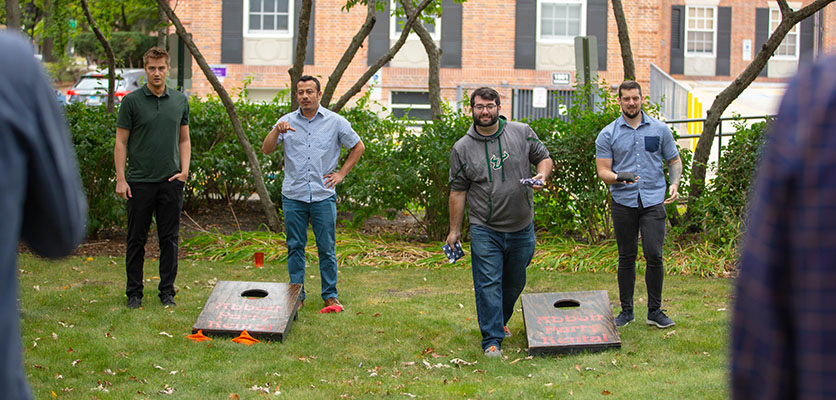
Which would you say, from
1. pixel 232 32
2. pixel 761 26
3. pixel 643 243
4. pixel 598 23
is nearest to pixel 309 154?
pixel 643 243

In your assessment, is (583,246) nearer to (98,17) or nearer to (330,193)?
(330,193)

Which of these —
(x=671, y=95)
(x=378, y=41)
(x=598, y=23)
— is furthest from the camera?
(x=598, y=23)

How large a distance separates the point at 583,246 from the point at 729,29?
89.2ft

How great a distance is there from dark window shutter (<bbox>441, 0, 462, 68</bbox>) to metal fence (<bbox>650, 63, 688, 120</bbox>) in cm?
637

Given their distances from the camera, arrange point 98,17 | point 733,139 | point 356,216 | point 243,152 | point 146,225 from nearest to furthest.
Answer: point 146,225
point 733,139
point 356,216
point 243,152
point 98,17

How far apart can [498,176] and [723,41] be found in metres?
31.3

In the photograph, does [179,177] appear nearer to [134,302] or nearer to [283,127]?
[283,127]

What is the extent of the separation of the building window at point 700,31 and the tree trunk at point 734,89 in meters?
25.4

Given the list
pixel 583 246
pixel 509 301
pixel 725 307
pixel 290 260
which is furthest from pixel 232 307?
pixel 583 246

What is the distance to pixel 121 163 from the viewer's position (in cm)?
712

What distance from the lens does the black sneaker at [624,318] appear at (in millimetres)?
7066

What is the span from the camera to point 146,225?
7.35m

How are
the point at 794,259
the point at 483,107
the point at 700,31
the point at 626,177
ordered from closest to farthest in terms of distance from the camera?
→ the point at 794,259
the point at 483,107
the point at 626,177
the point at 700,31

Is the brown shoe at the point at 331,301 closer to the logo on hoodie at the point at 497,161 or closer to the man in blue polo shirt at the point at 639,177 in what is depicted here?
the logo on hoodie at the point at 497,161
